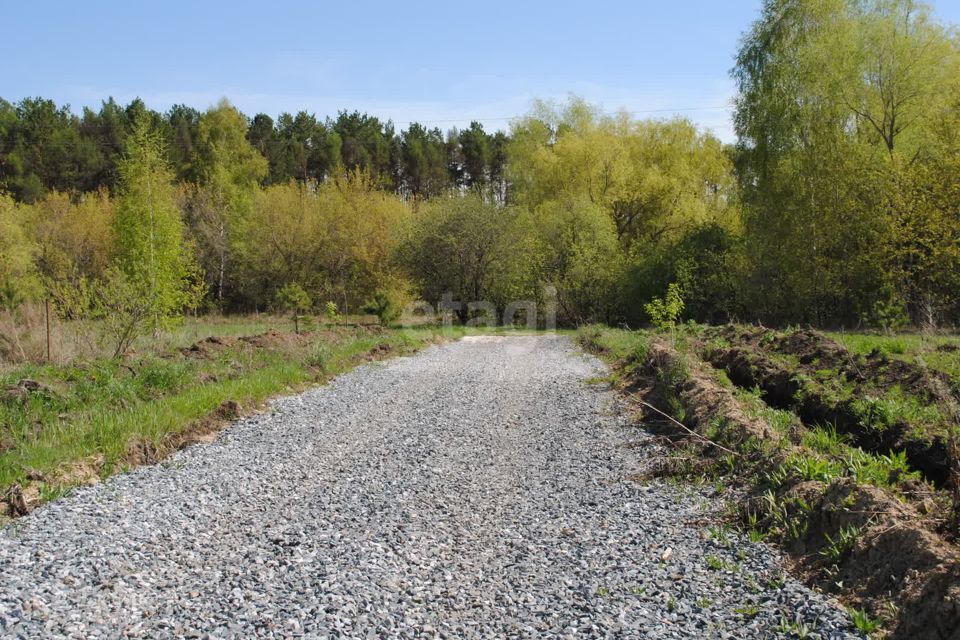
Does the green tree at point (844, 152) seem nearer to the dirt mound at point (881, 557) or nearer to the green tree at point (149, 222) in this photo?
the dirt mound at point (881, 557)

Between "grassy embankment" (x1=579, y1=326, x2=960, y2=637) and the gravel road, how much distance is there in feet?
1.06

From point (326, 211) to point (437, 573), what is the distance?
4239cm

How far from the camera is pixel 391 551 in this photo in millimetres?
5312

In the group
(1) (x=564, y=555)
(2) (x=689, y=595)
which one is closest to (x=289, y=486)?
(1) (x=564, y=555)

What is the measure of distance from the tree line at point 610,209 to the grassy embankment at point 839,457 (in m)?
5.75

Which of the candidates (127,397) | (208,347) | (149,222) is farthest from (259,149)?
(127,397)

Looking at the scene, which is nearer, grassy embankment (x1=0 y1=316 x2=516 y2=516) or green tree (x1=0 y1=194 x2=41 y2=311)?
grassy embankment (x1=0 y1=316 x2=516 y2=516)

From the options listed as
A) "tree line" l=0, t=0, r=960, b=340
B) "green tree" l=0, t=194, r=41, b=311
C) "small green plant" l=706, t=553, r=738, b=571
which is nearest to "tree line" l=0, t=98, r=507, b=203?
"tree line" l=0, t=0, r=960, b=340

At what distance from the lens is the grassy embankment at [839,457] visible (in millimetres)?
4059

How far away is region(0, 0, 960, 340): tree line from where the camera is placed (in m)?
22.8

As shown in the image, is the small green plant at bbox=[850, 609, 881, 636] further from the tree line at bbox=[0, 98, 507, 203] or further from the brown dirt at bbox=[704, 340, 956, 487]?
the tree line at bbox=[0, 98, 507, 203]

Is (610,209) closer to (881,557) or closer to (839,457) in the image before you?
(839,457)

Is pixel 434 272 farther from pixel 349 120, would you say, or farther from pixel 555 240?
pixel 349 120

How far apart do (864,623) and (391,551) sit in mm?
3187
